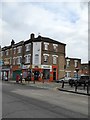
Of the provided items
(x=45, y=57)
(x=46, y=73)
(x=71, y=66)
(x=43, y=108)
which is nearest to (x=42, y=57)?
(x=45, y=57)

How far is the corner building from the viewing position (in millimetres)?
52719

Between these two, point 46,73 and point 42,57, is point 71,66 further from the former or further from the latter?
point 42,57

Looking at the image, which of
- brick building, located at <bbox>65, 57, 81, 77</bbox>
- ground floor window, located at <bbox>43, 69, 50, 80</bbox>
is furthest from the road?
brick building, located at <bbox>65, 57, 81, 77</bbox>

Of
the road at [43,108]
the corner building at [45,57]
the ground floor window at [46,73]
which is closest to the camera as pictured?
the road at [43,108]

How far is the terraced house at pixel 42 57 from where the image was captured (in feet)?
173

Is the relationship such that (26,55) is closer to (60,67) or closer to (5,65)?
(60,67)

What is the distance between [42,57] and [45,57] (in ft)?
2.75

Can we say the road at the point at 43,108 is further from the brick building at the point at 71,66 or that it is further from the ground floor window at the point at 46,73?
the brick building at the point at 71,66

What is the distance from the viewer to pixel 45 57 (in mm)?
53219

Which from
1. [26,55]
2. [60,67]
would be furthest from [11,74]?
[60,67]

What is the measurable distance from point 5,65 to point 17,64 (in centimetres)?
822

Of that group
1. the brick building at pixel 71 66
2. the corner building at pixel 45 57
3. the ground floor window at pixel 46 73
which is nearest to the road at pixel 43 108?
the corner building at pixel 45 57

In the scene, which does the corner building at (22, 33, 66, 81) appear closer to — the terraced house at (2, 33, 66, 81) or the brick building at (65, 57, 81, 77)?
the terraced house at (2, 33, 66, 81)

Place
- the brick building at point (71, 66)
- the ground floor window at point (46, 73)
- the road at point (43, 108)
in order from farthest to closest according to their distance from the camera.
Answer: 1. the brick building at point (71, 66)
2. the ground floor window at point (46, 73)
3. the road at point (43, 108)
